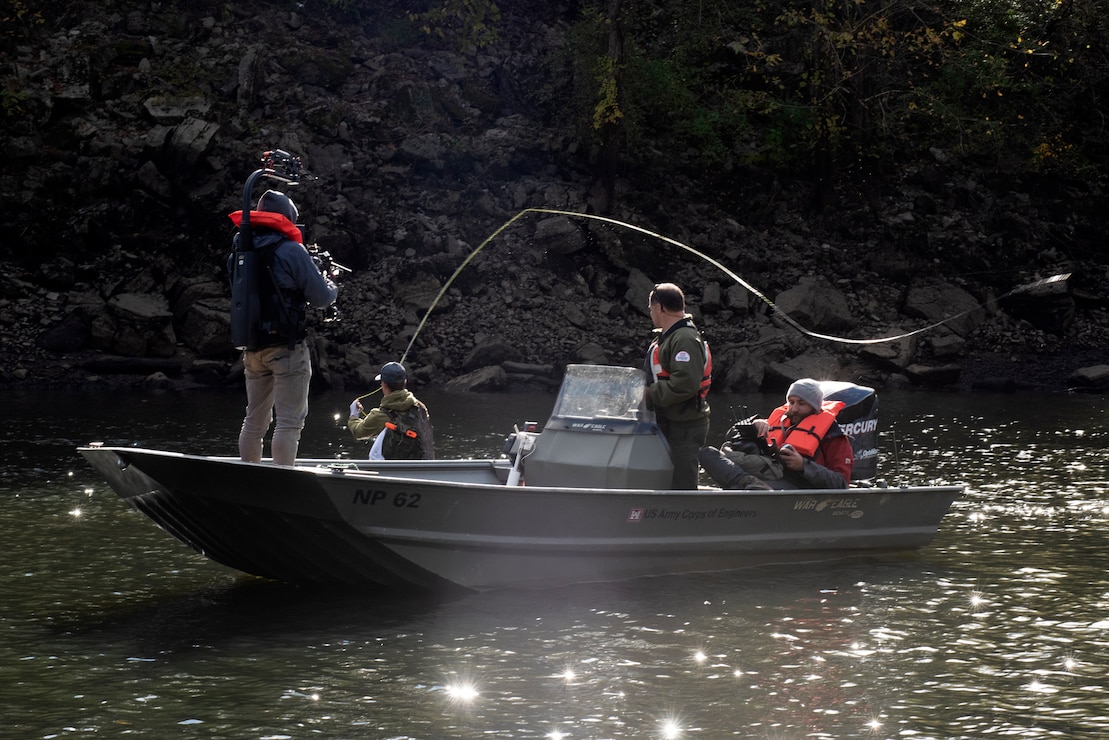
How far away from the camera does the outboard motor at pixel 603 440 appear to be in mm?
8656

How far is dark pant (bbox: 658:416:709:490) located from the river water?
0.77m

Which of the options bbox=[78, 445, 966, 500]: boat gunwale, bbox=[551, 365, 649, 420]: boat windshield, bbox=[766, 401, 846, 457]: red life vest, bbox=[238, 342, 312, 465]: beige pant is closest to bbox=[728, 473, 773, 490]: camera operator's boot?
bbox=[78, 445, 966, 500]: boat gunwale

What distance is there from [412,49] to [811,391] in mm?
24920

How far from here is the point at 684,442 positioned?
8.87m

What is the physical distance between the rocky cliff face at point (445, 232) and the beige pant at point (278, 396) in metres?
14.2

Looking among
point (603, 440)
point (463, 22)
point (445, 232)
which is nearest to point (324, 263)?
point (603, 440)

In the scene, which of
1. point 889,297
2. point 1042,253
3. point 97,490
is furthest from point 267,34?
point 97,490

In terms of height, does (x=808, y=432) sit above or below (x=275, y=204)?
below

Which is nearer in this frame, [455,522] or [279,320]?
[279,320]

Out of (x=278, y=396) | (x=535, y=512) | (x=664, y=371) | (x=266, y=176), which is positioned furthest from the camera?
(x=664, y=371)

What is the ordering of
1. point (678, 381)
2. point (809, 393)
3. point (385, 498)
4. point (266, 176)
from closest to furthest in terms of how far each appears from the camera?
point (385, 498), point (266, 176), point (678, 381), point (809, 393)

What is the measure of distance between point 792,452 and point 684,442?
2.84 feet

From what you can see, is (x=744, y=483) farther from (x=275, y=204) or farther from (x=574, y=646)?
(x=275, y=204)

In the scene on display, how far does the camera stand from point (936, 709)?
19.7ft
